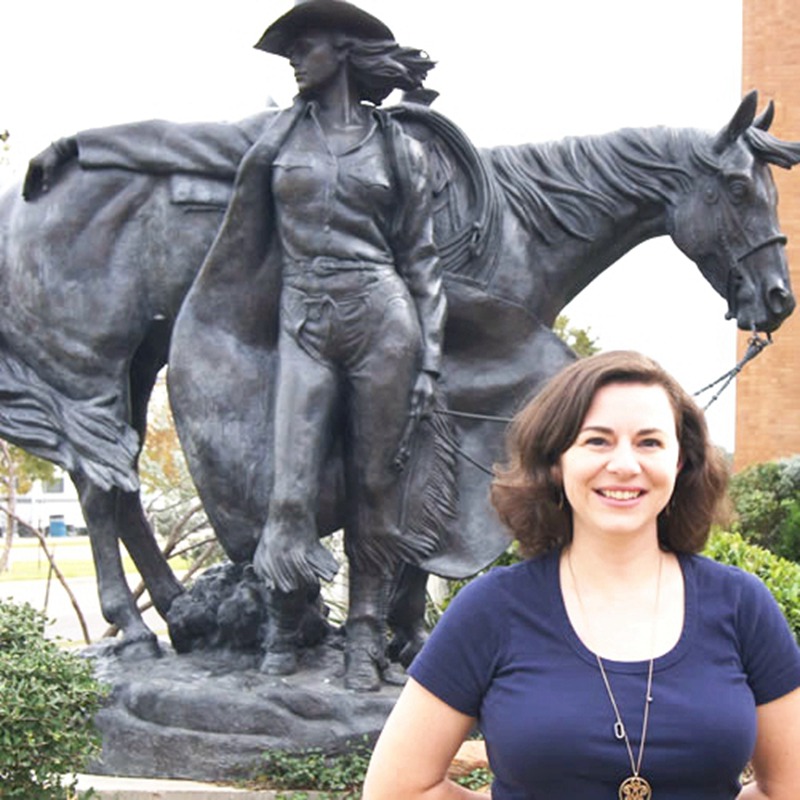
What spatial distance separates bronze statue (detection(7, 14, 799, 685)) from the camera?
218 inches

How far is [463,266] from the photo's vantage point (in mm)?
5609

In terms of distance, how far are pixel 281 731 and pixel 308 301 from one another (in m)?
1.69

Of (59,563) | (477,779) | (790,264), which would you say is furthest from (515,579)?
(59,563)

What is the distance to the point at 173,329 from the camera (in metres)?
5.64

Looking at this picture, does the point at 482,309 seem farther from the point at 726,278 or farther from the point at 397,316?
the point at 726,278

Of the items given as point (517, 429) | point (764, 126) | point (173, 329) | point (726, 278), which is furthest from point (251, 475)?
point (517, 429)

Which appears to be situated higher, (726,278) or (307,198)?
(307,198)

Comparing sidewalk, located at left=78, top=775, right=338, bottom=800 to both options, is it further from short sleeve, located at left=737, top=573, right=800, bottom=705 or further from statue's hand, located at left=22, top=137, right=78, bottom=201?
short sleeve, located at left=737, top=573, right=800, bottom=705

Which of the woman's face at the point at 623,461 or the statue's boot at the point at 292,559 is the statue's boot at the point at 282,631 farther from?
the woman's face at the point at 623,461

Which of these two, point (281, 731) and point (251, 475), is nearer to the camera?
point (281, 731)

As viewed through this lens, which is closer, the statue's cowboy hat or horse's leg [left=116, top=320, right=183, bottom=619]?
the statue's cowboy hat

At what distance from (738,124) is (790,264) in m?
15.1

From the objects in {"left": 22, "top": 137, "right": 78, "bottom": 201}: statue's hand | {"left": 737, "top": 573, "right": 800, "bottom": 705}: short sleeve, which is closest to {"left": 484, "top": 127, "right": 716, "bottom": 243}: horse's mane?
{"left": 22, "top": 137, "right": 78, "bottom": 201}: statue's hand

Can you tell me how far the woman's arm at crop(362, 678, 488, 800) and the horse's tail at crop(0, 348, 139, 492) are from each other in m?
3.57
